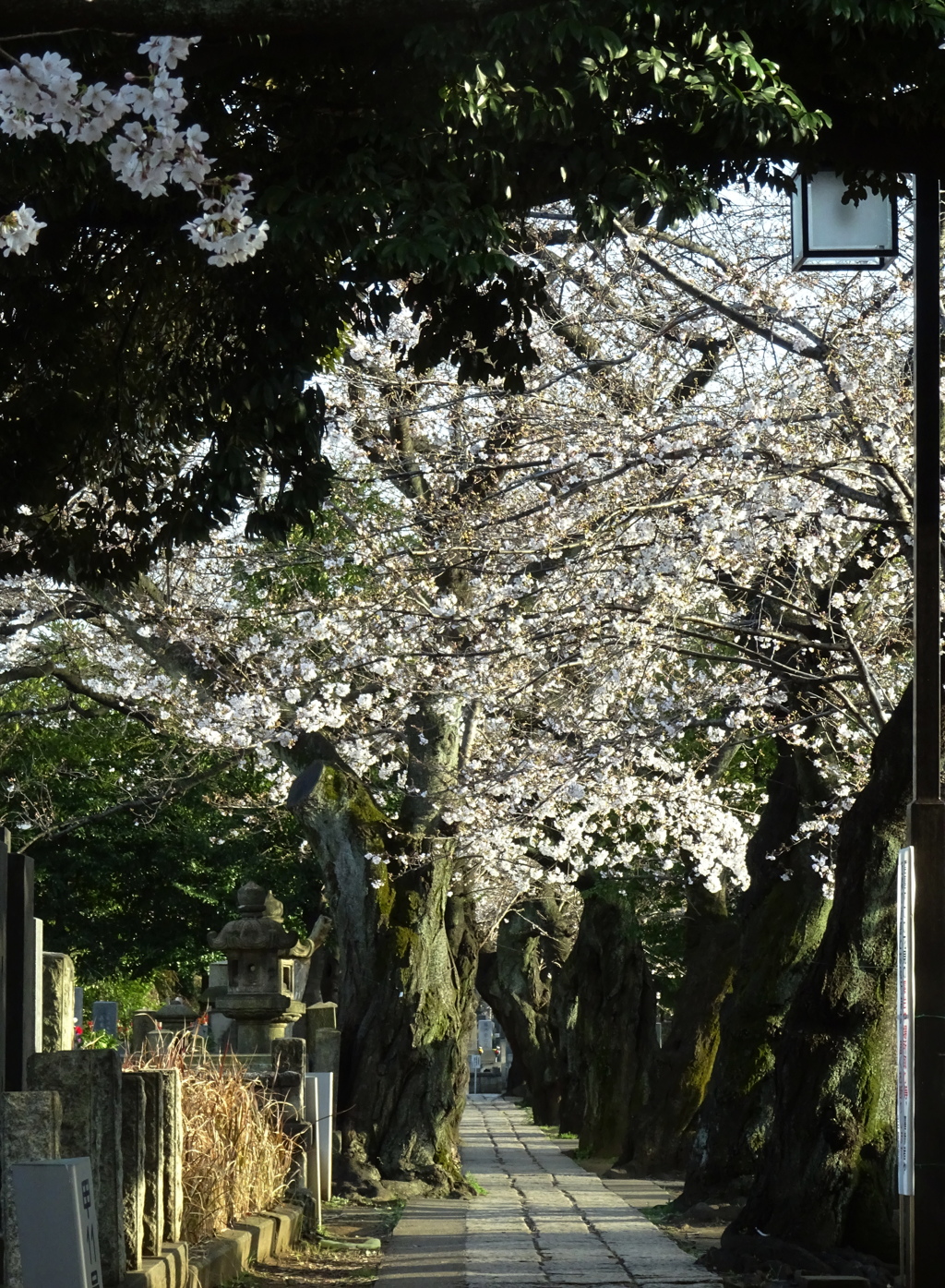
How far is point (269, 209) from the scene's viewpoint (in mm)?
6289

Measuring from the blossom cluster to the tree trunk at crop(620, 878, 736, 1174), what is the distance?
1498 cm

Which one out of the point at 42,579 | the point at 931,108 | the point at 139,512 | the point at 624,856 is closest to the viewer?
the point at 931,108

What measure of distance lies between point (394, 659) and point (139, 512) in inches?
261

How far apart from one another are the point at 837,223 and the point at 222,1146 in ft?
21.6

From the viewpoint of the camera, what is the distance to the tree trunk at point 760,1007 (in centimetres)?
1437

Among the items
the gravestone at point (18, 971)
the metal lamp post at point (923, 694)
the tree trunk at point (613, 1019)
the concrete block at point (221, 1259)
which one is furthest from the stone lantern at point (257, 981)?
the metal lamp post at point (923, 694)

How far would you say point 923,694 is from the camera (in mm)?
6801

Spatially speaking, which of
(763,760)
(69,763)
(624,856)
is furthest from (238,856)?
(624,856)

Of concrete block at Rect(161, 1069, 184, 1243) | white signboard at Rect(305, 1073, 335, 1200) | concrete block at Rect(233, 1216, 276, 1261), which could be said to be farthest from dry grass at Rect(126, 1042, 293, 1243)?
white signboard at Rect(305, 1073, 335, 1200)

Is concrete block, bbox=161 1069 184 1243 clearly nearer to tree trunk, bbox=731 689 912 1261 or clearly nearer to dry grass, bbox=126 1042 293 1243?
dry grass, bbox=126 1042 293 1243

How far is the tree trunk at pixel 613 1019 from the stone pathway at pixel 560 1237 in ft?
5.94

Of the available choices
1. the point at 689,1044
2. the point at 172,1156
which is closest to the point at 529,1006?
the point at 689,1044

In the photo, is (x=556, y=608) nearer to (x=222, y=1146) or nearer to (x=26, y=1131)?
(x=222, y=1146)

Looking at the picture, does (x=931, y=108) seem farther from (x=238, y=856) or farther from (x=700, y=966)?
(x=238, y=856)
